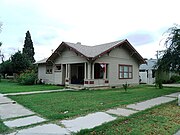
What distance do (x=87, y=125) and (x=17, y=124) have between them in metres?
2.11

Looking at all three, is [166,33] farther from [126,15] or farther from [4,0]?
[4,0]

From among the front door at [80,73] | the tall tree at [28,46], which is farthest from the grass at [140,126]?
the tall tree at [28,46]

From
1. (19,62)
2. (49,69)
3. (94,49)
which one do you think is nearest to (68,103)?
(94,49)

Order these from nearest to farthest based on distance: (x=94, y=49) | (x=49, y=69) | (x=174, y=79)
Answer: (x=94, y=49) < (x=49, y=69) < (x=174, y=79)

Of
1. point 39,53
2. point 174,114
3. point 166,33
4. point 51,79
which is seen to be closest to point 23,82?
point 51,79

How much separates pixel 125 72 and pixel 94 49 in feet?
14.7

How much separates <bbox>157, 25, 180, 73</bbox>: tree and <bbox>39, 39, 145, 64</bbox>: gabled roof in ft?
13.8

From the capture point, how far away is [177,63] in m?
15.0

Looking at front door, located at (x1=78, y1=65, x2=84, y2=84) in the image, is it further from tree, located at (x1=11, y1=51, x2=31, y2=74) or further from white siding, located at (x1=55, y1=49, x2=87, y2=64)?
tree, located at (x1=11, y1=51, x2=31, y2=74)

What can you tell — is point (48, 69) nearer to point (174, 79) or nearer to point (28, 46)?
point (174, 79)

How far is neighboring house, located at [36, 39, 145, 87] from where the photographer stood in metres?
16.2

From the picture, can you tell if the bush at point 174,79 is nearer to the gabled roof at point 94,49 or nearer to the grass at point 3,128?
the gabled roof at point 94,49

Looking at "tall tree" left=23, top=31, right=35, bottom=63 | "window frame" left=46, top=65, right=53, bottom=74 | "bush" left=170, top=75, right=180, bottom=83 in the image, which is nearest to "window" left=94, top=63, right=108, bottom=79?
"window frame" left=46, top=65, right=53, bottom=74

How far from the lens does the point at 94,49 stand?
18562mm
